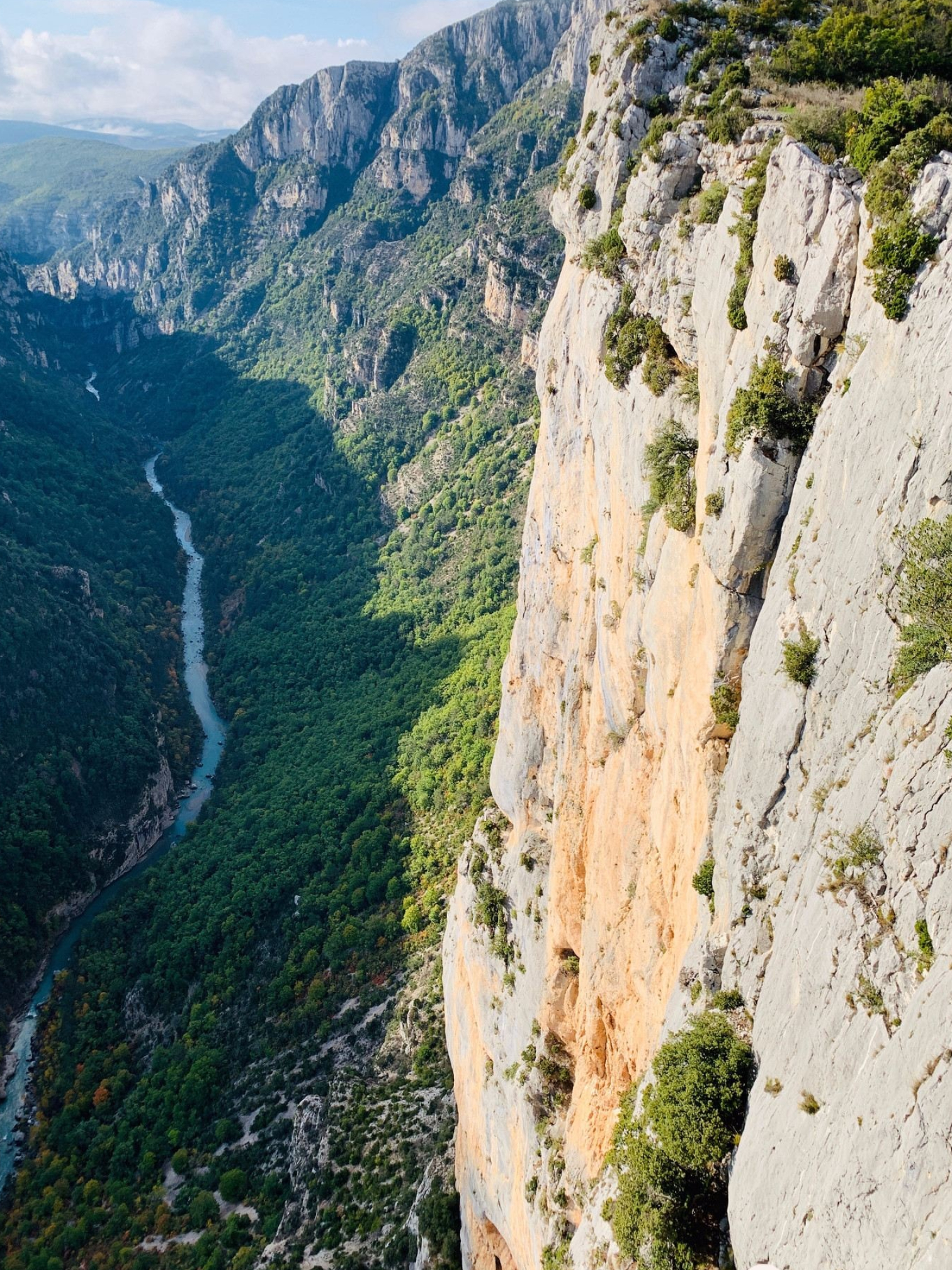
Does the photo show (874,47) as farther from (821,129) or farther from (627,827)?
(627,827)

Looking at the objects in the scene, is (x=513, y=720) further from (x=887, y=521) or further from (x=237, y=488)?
(x=237, y=488)

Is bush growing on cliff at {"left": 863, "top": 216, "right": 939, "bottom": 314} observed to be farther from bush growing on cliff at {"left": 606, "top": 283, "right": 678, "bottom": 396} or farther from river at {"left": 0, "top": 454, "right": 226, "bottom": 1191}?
river at {"left": 0, "top": 454, "right": 226, "bottom": 1191}

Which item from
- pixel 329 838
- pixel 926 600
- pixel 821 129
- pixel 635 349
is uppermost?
pixel 821 129

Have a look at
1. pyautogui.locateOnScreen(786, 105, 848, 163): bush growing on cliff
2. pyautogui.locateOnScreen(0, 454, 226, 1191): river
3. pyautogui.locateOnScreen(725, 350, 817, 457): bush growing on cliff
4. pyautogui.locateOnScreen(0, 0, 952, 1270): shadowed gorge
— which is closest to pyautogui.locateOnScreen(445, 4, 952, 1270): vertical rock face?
pyautogui.locateOnScreen(0, 0, 952, 1270): shadowed gorge

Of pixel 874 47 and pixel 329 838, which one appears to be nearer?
pixel 874 47

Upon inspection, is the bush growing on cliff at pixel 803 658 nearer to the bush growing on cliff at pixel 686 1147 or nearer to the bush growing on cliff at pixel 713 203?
the bush growing on cliff at pixel 686 1147

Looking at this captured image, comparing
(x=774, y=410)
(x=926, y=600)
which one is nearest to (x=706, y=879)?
(x=926, y=600)

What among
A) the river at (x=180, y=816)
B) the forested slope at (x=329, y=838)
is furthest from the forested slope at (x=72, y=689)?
the forested slope at (x=329, y=838)
